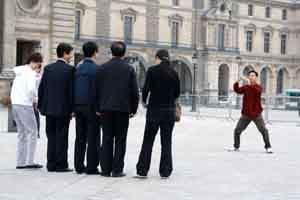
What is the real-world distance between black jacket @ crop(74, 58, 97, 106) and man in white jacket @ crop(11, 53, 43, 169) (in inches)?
34.8

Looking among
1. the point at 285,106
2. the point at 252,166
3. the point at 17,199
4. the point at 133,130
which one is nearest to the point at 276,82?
the point at 285,106

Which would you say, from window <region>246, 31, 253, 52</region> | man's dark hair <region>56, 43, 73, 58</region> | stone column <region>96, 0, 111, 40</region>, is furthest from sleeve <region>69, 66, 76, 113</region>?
window <region>246, 31, 253, 52</region>

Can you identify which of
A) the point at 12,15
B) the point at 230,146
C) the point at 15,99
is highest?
the point at 12,15

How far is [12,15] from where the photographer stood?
96.6ft

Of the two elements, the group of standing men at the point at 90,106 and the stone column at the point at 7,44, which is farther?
the stone column at the point at 7,44

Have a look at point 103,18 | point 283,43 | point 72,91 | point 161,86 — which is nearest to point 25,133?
point 72,91

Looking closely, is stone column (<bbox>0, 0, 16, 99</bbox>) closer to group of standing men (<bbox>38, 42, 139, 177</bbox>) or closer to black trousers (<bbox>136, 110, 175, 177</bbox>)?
group of standing men (<bbox>38, 42, 139, 177</bbox>)

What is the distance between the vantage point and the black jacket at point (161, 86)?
10594 mm

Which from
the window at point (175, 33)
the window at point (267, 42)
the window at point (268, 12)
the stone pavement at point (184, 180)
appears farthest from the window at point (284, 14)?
the stone pavement at point (184, 180)

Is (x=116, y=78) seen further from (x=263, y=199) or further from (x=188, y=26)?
(x=188, y=26)

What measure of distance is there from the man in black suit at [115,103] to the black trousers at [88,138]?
241 mm

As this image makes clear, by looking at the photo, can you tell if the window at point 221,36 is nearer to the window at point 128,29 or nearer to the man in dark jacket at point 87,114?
the window at point 128,29

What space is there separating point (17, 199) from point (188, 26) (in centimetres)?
5545

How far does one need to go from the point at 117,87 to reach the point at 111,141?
0.84m
